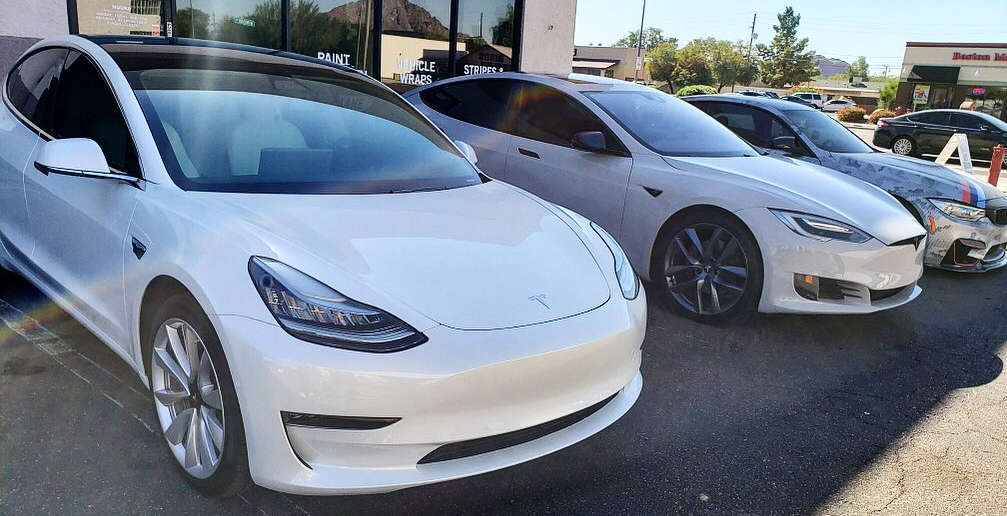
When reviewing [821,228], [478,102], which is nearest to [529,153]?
[478,102]

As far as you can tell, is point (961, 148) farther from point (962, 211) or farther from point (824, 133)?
point (962, 211)

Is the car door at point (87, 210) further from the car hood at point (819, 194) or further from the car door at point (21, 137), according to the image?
the car hood at point (819, 194)

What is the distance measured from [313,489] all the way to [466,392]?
1.69 feet

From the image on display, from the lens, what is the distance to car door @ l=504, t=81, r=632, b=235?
4.91 m

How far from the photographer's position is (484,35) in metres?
11.8

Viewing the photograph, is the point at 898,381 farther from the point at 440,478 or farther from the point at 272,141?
the point at 272,141

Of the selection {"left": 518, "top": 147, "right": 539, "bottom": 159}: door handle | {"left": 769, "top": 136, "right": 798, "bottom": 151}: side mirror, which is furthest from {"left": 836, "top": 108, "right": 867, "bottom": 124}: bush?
{"left": 518, "top": 147, "right": 539, "bottom": 159}: door handle

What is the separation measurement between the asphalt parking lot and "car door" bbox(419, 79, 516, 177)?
79.4 inches

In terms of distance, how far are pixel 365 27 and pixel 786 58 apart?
2733 inches

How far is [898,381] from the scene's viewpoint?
3.84 m

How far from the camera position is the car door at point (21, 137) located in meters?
3.40

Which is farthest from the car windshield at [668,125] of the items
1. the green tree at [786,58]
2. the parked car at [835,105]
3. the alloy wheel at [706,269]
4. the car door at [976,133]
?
the green tree at [786,58]

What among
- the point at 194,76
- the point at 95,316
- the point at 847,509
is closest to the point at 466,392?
the point at 847,509

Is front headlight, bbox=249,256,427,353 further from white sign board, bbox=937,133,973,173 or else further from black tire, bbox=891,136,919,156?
black tire, bbox=891,136,919,156
